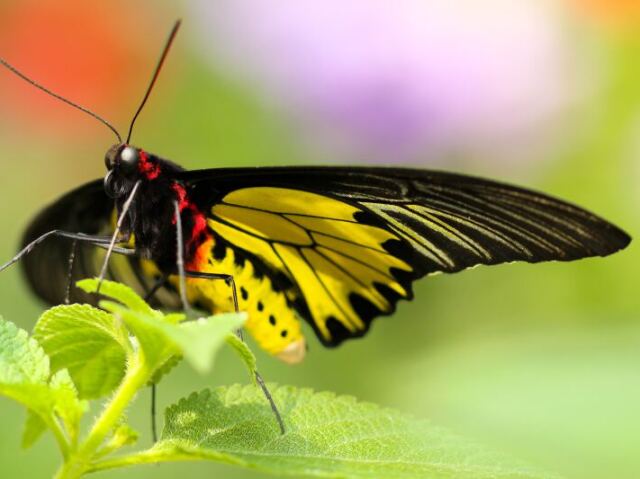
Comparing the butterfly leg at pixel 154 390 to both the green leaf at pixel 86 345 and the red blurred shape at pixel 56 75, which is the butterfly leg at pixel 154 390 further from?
the red blurred shape at pixel 56 75

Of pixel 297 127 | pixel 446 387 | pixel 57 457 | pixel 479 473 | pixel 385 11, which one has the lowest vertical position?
pixel 57 457

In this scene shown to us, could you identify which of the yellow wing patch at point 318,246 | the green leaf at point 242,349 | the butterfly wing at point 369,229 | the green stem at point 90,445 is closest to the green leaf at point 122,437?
the green stem at point 90,445

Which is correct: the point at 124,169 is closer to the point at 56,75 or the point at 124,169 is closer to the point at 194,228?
the point at 194,228

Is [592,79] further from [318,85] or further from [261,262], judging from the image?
[261,262]

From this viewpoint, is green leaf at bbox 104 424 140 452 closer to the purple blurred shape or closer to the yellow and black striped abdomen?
the yellow and black striped abdomen

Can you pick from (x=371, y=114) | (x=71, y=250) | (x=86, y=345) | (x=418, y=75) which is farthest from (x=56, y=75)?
(x=86, y=345)

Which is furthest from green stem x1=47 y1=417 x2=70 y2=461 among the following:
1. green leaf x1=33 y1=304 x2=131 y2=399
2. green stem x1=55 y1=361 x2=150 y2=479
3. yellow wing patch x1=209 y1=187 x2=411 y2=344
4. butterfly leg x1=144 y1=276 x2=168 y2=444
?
yellow wing patch x1=209 y1=187 x2=411 y2=344

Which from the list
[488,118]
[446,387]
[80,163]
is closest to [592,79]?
[488,118]
